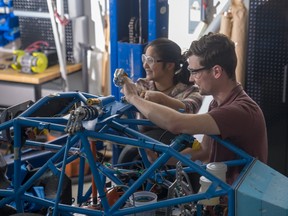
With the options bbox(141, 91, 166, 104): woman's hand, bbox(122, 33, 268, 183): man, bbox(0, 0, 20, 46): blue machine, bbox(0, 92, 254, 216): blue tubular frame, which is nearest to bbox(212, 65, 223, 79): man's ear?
bbox(122, 33, 268, 183): man

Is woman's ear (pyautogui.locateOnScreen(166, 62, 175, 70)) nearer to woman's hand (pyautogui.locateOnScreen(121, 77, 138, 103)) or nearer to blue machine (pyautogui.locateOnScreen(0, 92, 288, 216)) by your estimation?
blue machine (pyautogui.locateOnScreen(0, 92, 288, 216))

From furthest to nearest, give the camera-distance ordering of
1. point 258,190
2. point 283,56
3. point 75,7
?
1. point 75,7
2. point 283,56
3. point 258,190

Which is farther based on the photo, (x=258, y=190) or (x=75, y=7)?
(x=75, y=7)

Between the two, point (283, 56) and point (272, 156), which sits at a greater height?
point (283, 56)

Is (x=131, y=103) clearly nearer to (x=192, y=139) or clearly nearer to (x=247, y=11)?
(x=192, y=139)

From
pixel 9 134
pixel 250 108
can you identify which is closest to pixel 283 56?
pixel 250 108

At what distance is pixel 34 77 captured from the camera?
495 centimetres

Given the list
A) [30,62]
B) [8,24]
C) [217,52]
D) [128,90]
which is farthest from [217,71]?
[8,24]

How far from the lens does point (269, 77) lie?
→ 4.23 metres

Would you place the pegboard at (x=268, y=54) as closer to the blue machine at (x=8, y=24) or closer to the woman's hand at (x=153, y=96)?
the woman's hand at (x=153, y=96)

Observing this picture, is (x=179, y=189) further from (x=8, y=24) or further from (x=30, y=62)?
(x=8, y=24)

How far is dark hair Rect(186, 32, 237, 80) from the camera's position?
8.90 ft

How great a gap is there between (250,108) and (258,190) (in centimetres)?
43

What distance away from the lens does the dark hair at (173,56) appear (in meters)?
3.48
